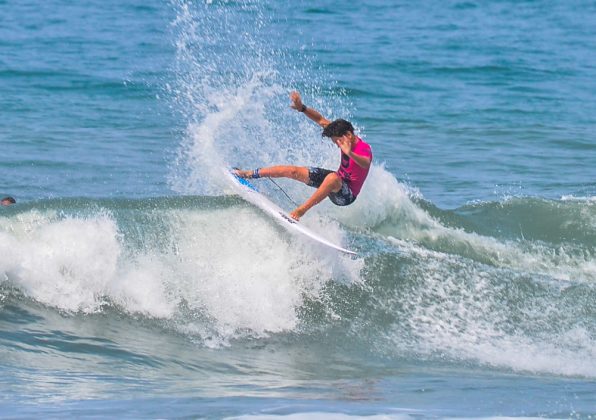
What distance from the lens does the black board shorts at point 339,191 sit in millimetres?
10648

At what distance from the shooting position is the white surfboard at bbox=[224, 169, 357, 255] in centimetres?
1063

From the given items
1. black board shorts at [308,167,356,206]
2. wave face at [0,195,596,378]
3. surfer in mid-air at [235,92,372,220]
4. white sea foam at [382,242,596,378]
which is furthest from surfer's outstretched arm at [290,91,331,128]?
white sea foam at [382,242,596,378]

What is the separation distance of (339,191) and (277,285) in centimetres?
122

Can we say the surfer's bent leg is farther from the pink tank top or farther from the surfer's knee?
the pink tank top

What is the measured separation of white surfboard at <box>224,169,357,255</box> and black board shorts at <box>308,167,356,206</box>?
0.44 metres

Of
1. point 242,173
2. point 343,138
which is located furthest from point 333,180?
point 242,173

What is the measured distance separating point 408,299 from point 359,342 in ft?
3.64

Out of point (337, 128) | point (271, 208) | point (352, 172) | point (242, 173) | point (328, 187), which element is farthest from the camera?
point (242, 173)

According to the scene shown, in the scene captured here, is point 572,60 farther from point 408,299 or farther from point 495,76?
point 408,299

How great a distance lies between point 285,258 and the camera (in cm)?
1092

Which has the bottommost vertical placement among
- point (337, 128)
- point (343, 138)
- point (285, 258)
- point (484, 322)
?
point (484, 322)

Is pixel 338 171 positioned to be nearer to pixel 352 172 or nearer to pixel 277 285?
pixel 352 172

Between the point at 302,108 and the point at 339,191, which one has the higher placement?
the point at 302,108

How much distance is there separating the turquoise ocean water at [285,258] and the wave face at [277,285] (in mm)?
25
